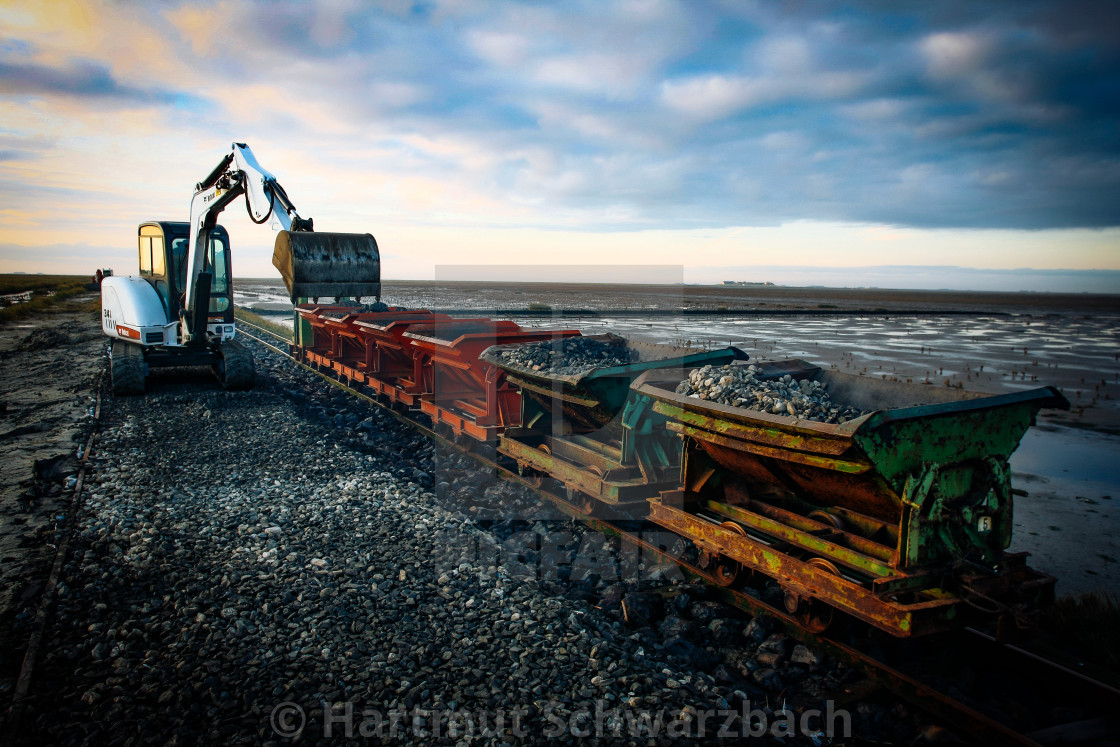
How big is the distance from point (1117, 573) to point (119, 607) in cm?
827

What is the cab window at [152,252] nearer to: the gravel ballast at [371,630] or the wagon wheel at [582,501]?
the gravel ballast at [371,630]

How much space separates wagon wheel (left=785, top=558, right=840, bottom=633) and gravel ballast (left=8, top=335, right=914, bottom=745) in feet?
0.62

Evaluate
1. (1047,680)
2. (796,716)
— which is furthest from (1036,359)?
(796,716)

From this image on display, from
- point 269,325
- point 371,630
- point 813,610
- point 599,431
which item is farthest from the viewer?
point 269,325

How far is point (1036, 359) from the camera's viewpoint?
20297 millimetres

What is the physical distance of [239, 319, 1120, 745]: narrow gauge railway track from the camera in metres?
3.34

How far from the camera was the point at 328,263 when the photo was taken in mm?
13047

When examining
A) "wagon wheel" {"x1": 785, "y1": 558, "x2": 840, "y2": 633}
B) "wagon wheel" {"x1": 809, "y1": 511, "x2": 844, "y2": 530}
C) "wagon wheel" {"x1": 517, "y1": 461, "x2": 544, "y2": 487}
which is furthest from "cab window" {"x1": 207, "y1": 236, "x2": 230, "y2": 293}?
"wagon wheel" {"x1": 785, "y1": 558, "x2": 840, "y2": 633}

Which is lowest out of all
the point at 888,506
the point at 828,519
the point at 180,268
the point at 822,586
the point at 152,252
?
the point at 822,586

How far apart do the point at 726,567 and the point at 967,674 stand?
1.67 meters

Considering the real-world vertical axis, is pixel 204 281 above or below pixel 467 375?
above

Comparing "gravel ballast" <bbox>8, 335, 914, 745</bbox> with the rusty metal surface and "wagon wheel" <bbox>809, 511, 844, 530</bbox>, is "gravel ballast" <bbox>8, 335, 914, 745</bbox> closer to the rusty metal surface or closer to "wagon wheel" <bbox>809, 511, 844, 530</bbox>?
the rusty metal surface
